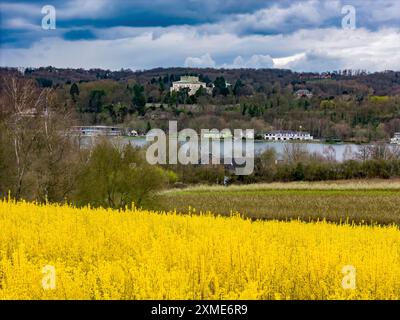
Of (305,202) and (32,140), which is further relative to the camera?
(305,202)

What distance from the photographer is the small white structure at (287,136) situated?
343 feet

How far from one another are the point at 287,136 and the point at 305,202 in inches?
2706

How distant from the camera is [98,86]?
3666 inches

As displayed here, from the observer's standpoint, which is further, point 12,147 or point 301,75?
point 301,75

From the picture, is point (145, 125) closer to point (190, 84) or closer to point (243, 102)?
point (190, 84)

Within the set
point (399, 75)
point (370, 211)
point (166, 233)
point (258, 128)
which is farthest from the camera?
point (399, 75)

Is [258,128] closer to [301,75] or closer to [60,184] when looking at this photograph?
[301,75]

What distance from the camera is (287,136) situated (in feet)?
345

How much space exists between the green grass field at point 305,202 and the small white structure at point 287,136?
52.6 metres

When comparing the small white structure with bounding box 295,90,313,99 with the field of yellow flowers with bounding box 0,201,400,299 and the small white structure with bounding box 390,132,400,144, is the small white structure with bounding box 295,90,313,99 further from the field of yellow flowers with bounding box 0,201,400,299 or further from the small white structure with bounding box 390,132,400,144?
the field of yellow flowers with bounding box 0,201,400,299

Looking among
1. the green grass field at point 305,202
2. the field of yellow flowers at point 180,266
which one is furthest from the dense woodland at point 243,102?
the field of yellow flowers at point 180,266

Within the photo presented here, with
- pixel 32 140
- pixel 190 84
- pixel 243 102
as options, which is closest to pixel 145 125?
pixel 190 84
